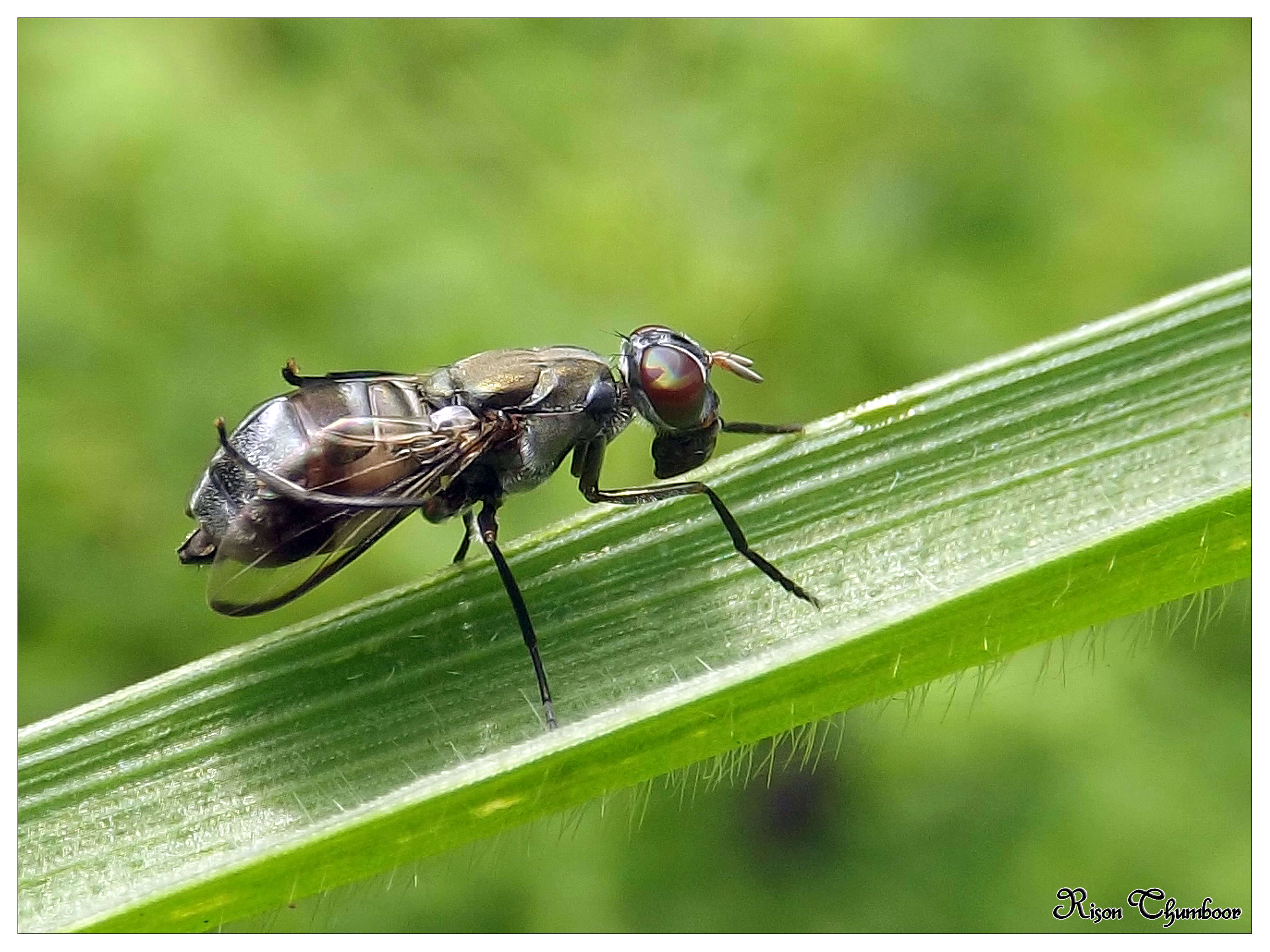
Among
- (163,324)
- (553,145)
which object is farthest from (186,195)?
(553,145)

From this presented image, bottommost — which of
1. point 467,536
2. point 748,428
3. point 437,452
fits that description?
point 467,536

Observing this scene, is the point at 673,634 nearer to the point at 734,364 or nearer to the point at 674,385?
the point at 674,385

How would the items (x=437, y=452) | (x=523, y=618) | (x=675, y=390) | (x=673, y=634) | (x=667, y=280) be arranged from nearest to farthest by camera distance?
(x=673, y=634) → (x=523, y=618) → (x=437, y=452) → (x=675, y=390) → (x=667, y=280)

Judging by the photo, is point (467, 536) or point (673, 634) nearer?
point (673, 634)

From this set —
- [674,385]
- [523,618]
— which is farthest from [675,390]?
[523,618]

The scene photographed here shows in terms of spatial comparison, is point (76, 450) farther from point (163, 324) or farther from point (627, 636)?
point (627, 636)

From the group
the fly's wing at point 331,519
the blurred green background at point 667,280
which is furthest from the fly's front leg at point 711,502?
the blurred green background at point 667,280
